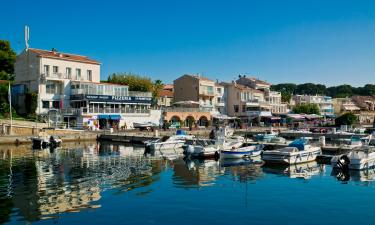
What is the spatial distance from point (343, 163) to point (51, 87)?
5132cm

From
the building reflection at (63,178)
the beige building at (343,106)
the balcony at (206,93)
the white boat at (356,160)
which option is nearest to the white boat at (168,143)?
the building reflection at (63,178)

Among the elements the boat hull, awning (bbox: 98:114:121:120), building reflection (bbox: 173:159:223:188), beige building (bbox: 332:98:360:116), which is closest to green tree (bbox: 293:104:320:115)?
beige building (bbox: 332:98:360:116)

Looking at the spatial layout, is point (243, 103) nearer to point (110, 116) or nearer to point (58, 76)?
point (110, 116)

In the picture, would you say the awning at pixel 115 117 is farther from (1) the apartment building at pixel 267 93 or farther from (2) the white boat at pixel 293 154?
(1) the apartment building at pixel 267 93

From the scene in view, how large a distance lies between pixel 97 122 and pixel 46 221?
5130cm

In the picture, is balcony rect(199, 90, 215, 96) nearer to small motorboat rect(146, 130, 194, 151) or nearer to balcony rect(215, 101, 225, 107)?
balcony rect(215, 101, 225, 107)

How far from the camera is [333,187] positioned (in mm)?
24766

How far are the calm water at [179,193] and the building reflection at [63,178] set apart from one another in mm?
52

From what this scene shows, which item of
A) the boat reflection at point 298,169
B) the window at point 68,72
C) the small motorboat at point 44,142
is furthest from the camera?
the window at point 68,72

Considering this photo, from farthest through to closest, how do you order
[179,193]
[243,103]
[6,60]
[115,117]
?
1. [243,103]
2. [6,60]
3. [115,117]
4. [179,193]

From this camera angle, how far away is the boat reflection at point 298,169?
97.6 ft

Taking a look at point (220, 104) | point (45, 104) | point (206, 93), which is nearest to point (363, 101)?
point (220, 104)

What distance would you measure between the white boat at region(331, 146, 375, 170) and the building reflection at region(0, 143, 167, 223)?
555 inches

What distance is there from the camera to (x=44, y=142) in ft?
→ 159
